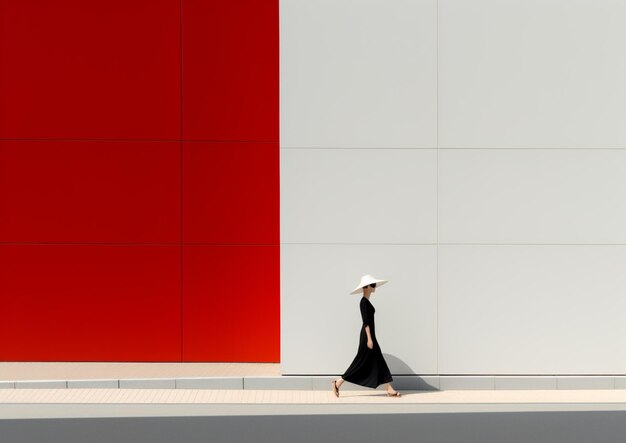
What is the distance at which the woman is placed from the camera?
465 inches

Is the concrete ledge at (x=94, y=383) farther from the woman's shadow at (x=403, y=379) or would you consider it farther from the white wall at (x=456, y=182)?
the woman's shadow at (x=403, y=379)

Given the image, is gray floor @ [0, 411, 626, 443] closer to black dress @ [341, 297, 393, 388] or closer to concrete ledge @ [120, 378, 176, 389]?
black dress @ [341, 297, 393, 388]

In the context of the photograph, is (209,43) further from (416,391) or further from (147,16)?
(416,391)

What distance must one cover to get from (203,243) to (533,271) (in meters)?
4.76

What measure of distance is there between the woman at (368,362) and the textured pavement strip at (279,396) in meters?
0.23

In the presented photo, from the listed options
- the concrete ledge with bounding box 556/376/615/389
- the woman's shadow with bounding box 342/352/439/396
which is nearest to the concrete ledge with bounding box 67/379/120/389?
the woman's shadow with bounding box 342/352/439/396

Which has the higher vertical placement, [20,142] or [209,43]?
[209,43]

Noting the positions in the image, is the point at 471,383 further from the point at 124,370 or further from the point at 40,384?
the point at 40,384

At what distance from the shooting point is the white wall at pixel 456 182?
1252cm

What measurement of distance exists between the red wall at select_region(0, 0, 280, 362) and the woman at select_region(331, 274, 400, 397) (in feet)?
7.53

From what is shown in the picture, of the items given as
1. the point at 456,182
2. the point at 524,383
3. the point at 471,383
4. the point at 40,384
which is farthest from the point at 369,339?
the point at 40,384

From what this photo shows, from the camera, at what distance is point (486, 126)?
41.2 ft

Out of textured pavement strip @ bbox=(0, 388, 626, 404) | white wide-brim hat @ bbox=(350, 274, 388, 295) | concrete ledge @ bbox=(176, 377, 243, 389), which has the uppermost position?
white wide-brim hat @ bbox=(350, 274, 388, 295)

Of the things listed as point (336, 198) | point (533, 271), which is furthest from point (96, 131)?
point (533, 271)
